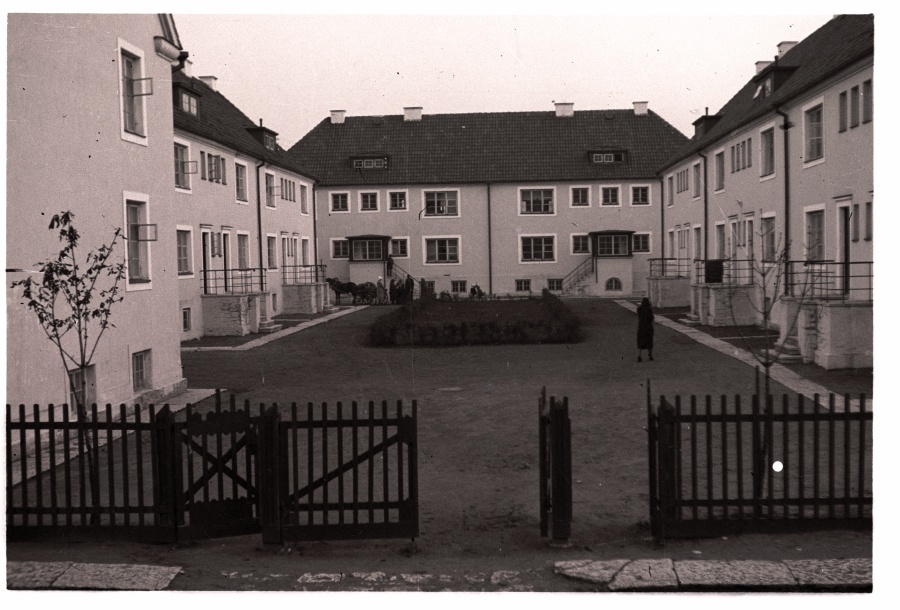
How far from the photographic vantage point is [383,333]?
2641 cm

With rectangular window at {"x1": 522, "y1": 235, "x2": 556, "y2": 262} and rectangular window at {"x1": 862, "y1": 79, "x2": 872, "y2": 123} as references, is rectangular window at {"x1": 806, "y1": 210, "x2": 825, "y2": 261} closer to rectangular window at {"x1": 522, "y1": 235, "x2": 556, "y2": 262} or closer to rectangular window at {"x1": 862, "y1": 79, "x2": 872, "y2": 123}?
rectangular window at {"x1": 862, "y1": 79, "x2": 872, "y2": 123}

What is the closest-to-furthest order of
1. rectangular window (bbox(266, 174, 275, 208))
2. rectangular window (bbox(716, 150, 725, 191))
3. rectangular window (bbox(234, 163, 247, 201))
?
rectangular window (bbox(716, 150, 725, 191)) < rectangular window (bbox(234, 163, 247, 201)) < rectangular window (bbox(266, 174, 275, 208))

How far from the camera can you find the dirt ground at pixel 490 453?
7273mm

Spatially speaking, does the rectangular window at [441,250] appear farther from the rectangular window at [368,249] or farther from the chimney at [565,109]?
the chimney at [565,109]

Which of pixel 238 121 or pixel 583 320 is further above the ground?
pixel 238 121

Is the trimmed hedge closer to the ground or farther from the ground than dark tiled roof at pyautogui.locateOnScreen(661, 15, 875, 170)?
closer to the ground

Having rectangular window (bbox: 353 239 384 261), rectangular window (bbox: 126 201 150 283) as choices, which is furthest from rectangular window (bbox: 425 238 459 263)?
rectangular window (bbox: 126 201 150 283)

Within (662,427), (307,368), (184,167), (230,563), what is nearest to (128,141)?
(307,368)

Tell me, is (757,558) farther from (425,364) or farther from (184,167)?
(184,167)

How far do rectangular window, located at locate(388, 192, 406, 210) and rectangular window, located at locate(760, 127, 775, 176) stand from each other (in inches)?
1032

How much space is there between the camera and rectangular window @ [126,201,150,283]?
15.3m

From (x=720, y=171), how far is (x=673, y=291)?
6.75 m

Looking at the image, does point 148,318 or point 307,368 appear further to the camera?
point 307,368

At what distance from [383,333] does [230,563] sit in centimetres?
1922
